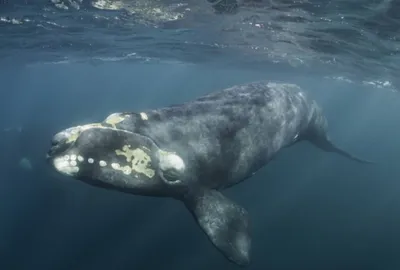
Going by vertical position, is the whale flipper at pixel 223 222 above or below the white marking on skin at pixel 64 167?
below

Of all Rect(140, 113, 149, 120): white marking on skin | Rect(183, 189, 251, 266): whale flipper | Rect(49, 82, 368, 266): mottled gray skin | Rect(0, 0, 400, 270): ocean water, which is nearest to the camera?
Rect(49, 82, 368, 266): mottled gray skin

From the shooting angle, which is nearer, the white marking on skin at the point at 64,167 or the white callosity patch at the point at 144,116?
the white marking on skin at the point at 64,167

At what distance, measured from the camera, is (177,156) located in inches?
269

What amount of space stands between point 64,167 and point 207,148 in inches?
111

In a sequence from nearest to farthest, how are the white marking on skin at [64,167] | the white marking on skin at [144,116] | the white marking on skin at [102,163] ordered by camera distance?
the white marking on skin at [64,167] < the white marking on skin at [102,163] < the white marking on skin at [144,116]

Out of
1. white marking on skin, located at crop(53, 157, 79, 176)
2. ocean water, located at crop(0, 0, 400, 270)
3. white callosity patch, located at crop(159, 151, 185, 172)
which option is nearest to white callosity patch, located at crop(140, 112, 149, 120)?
white callosity patch, located at crop(159, 151, 185, 172)

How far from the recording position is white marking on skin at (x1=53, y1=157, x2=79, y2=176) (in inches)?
230

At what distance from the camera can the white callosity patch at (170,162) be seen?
662 centimetres

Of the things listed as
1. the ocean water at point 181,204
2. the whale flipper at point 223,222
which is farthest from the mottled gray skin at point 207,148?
the ocean water at point 181,204

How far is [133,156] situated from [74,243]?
1259 centimetres

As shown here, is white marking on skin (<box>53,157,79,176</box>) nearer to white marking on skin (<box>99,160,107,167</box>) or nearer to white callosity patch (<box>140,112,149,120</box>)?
white marking on skin (<box>99,160,107,167</box>)

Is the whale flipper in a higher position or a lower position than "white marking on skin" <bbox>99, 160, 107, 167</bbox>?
lower

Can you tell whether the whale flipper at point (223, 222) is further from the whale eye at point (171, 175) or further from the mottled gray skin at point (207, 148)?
the whale eye at point (171, 175)

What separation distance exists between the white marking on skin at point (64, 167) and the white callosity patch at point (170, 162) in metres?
1.49
